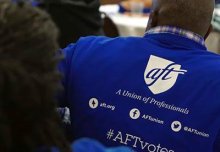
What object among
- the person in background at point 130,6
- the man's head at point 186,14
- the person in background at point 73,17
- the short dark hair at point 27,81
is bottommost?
the person in background at point 130,6

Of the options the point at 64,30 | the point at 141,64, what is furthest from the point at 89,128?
the point at 64,30

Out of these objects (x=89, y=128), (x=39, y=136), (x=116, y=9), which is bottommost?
(x=116, y=9)

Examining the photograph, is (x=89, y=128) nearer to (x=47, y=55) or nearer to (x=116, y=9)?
(x=47, y=55)

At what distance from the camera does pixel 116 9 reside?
397 cm

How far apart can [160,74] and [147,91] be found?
7 centimetres

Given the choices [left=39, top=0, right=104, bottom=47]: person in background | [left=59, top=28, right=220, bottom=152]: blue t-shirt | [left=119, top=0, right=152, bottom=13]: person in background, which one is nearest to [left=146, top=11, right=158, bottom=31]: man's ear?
[left=59, top=28, right=220, bottom=152]: blue t-shirt

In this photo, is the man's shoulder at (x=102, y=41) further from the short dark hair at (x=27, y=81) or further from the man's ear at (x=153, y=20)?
the short dark hair at (x=27, y=81)

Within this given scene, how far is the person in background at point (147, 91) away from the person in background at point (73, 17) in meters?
1.17

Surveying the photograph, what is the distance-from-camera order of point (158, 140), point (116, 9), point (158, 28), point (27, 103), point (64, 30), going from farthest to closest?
point (116, 9) < point (64, 30) < point (158, 28) < point (158, 140) < point (27, 103)

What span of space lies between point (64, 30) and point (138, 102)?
135 centimetres

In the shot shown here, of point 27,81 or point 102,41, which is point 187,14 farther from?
point 27,81

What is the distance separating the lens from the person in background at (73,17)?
264cm

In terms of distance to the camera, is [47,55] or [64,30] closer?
[47,55]

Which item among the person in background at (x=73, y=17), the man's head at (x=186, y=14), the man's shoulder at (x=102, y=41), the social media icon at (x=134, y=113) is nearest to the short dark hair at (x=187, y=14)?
the man's head at (x=186, y=14)
